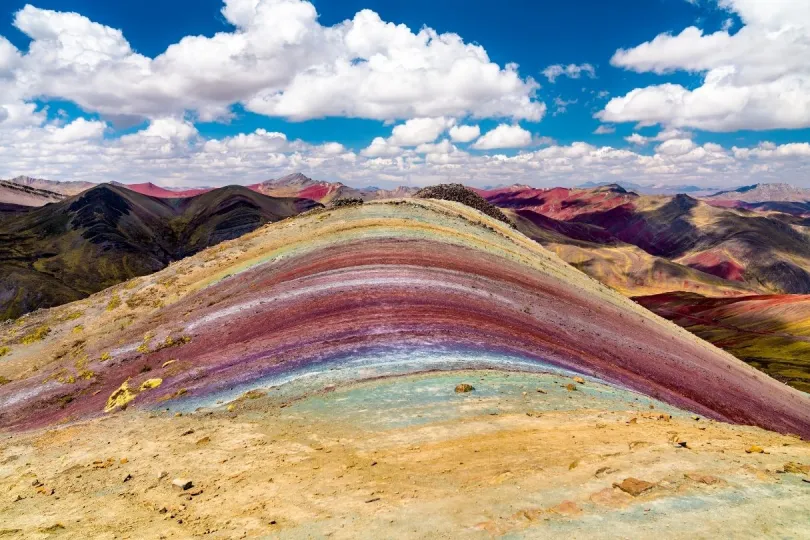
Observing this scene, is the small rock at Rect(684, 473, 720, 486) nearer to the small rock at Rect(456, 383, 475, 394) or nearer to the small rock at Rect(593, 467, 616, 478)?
the small rock at Rect(593, 467, 616, 478)

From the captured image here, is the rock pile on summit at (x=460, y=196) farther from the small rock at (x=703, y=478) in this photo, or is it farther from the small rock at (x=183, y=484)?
the small rock at (x=703, y=478)

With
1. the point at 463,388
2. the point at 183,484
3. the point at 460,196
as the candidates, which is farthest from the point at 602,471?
the point at 460,196

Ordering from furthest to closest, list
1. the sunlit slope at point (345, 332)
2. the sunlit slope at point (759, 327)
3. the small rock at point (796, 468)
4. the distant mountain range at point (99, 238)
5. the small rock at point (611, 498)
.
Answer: the distant mountain range at point (99, 238)
the sunlit slope at point (759, 327)
the sunlit slope at point (345, 332)
the small rock at point (796, 468)
the small rock at point (611, 498)

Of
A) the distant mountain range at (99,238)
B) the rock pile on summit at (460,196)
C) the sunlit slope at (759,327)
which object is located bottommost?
the sunlit slope at (759,327)

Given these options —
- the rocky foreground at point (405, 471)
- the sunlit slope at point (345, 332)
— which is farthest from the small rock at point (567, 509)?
the sunlit slope at point (345, 332)

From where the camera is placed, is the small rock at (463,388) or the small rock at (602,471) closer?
the small rock at (602,471)
